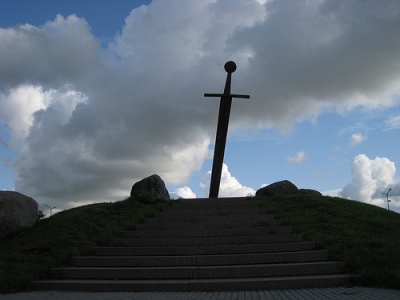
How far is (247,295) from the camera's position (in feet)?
20.9

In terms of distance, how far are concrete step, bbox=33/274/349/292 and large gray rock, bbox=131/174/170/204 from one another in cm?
622

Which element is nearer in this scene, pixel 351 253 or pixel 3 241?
pixel 351 253

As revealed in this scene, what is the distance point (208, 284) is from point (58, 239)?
13.5 feet

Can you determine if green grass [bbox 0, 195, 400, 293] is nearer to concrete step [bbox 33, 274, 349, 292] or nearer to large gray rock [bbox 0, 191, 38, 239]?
large gray rock [bbox 0, 191, 38, 239]

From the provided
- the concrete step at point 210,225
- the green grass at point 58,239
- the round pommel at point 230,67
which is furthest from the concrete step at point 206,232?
the round pommel at point 230,67

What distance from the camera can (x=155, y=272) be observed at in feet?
24.9

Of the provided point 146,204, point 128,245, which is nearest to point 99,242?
point 128,245

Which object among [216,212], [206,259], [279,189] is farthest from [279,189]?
[206,259]

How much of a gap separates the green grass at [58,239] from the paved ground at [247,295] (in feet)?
2.89

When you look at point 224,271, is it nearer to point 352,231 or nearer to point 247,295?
point 247,295

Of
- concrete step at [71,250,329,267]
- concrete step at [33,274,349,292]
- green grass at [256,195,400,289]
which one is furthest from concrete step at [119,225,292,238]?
concrete step at [33,274,349,292]

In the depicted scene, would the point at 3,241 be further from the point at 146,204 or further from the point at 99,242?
the point at 146,204

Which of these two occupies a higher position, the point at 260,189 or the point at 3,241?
the point at 260,189

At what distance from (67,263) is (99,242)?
108 centimetres
